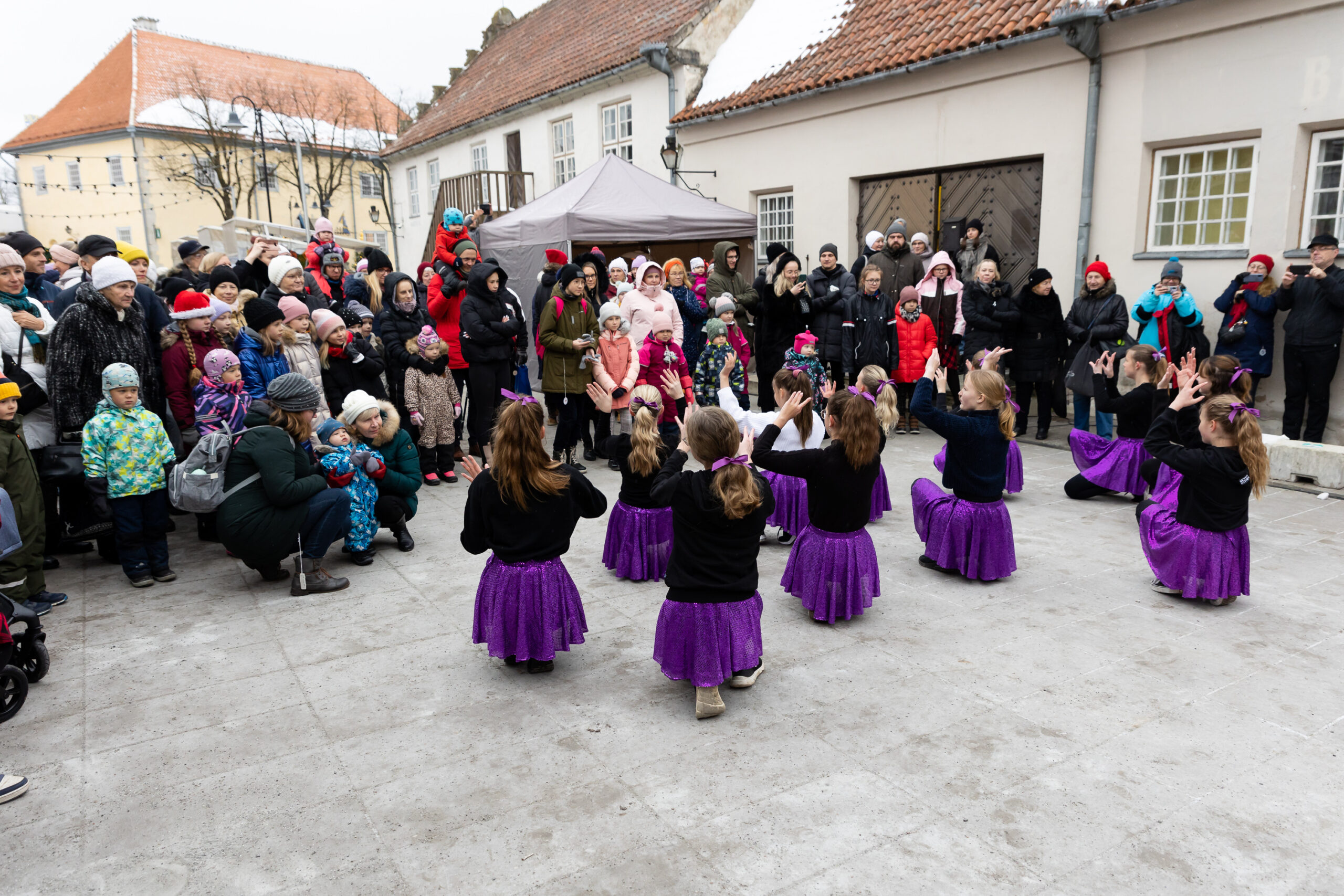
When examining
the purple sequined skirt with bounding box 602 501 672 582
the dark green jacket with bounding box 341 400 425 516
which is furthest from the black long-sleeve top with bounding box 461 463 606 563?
the dark green jacket with bounding box 341 400 425 516

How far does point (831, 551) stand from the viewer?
15.5 ft

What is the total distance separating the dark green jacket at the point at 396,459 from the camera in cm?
607

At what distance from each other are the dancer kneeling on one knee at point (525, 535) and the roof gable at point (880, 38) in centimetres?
829

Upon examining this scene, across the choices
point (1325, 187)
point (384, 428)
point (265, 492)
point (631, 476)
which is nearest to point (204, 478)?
point (265, 492)

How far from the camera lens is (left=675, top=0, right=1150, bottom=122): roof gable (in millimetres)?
10133

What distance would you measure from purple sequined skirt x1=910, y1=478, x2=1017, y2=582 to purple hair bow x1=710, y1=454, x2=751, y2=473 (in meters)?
2.18

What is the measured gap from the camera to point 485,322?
26.4 ft

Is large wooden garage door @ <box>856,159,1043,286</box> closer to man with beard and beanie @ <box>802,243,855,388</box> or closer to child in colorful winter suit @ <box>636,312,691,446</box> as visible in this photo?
man with beard and beanie @ <box>802,243,855,388</box>

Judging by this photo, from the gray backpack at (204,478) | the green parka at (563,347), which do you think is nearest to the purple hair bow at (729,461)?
the gray backpack at (204,478)

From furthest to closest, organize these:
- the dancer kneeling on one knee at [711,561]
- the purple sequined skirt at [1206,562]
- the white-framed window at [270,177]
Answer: the white-framed window at [270,177]
the purple sequined skirt at [1206,562]
the dancer kneeling on one knee at [711,561]

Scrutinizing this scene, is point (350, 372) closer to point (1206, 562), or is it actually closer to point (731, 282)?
point (731, 282)

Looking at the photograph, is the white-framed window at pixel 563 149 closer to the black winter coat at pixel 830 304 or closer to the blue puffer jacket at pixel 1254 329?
the black winter coat at pixel 830 304

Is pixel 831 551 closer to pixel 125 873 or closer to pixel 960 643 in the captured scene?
pixel 960 643

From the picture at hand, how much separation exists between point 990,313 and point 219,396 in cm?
732
